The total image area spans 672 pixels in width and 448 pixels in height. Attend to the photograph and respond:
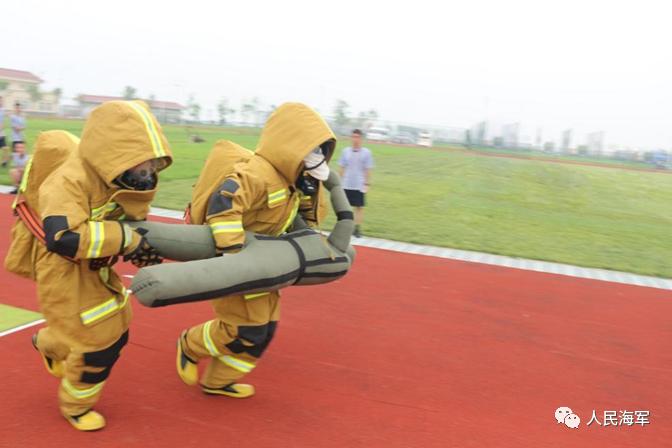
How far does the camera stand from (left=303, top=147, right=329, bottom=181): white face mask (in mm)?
3414

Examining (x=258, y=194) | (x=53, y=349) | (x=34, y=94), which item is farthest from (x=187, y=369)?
(x=34, y=94)

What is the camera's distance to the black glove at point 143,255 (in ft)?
9.28

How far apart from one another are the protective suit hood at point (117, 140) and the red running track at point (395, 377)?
1.51 m

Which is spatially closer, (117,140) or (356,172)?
(117,140)

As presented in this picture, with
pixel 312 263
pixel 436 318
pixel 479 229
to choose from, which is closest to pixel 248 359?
pixel 312 263

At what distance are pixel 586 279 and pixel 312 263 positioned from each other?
5.33 m

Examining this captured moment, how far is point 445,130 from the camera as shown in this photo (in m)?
51.4

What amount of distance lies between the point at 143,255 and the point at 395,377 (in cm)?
212

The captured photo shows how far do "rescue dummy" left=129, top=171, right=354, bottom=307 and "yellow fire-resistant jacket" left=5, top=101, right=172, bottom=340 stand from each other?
20cm

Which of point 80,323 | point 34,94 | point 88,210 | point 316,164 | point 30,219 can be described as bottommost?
point 80,323

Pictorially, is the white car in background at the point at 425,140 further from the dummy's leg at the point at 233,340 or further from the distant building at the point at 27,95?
the dummy's leg at the point at 233,340

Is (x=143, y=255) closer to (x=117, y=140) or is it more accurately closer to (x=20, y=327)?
(x=117, y=140)

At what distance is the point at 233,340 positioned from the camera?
3.42m

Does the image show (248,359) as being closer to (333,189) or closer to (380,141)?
(333,189)
